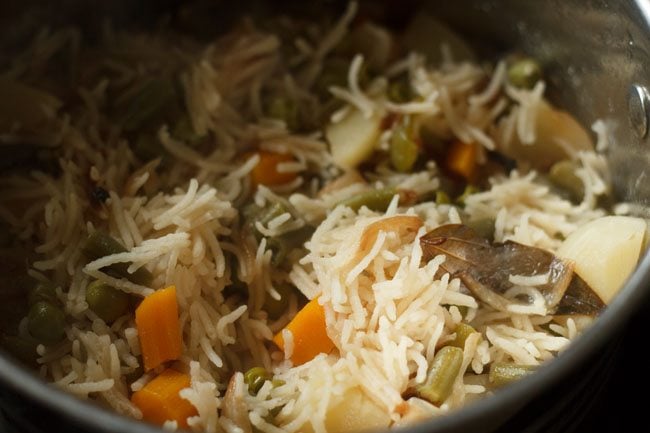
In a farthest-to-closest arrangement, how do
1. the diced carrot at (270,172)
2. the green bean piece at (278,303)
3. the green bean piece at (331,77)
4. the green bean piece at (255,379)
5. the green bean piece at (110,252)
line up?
the green bean piece at (331,77), the diced carrot at (270,172), the green bean piece at (278,303), the green bean piece at (110,252), the green bean piece at (255,379)

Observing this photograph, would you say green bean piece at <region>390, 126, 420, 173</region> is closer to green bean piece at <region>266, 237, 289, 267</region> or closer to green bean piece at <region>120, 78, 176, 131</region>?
green bean piece at <region>266, 237, 289, 267</region>

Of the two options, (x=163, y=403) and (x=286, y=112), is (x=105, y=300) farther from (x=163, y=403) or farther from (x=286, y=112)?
(x=286, y=112)

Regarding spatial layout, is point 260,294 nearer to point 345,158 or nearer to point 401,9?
point 345,158

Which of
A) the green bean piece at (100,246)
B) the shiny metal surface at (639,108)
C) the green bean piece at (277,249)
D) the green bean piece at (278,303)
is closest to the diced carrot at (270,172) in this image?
the green bean piece at (277,249)

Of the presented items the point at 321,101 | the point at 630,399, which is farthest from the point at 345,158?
the point at 630,399

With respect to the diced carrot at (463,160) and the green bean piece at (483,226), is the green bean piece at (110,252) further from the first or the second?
the diced carrot at (463,160)

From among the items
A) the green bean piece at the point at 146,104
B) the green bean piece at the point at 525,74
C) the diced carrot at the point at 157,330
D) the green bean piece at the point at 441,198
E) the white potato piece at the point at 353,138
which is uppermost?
the green bean piece at the point at 525,74

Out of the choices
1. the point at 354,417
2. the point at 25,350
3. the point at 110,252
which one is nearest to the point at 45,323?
the point at 25,350
